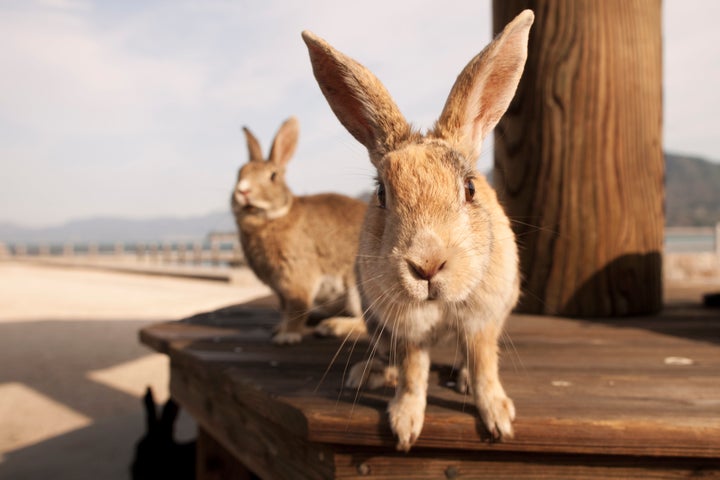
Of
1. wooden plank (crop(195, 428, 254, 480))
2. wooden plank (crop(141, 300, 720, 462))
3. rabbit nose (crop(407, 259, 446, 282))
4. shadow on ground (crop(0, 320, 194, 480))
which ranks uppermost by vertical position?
rabbit nose (crop(407, 259, 446, 282))

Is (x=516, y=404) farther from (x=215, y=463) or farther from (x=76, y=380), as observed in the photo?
(x=76, y=380)

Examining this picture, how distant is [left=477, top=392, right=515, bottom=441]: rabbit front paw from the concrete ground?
3343mm

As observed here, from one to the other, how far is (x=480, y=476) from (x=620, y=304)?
208 centimetres

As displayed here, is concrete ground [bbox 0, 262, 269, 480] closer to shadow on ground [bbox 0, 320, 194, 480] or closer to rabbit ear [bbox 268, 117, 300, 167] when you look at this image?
shadow on ground [bbox 0, 320, 194, 480]

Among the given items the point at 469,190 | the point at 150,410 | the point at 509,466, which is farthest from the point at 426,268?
the point at 150,410

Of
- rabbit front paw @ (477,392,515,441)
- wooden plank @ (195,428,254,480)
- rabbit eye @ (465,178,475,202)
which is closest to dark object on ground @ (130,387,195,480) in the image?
wooden plank @ (195,428,254,480)

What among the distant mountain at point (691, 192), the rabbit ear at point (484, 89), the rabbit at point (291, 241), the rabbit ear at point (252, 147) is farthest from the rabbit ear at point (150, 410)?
the distant mountain at point (691, 192)

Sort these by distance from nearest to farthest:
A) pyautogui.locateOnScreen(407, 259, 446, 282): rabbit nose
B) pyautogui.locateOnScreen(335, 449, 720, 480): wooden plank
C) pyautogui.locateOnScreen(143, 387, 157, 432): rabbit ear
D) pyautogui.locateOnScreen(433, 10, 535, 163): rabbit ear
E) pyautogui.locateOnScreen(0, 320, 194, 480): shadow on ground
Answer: pyautogui.locateOnScreen(407, 259, 446, 282): rabbit nose < pyautogui.locateOnScreen(433, 10, 535, 163): rabbit ear < pyautogui.locateOnScreen(335, 449, 720, 480): wooden plank < pyautogui.locateOnScreen(143, 387, 157, 432): rabbit ear < pyautogui.locateOnScreen(0, 320, 194, 480): shadow on ground

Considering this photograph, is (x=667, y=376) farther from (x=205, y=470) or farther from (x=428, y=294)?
(x=205, y=470)

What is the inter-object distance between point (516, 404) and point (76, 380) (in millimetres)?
5365

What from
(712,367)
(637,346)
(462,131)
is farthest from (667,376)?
(462,131)

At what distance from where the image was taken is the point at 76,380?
5.67 metres

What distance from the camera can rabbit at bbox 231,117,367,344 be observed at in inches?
112

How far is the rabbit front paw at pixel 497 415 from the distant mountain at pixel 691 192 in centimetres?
13584
